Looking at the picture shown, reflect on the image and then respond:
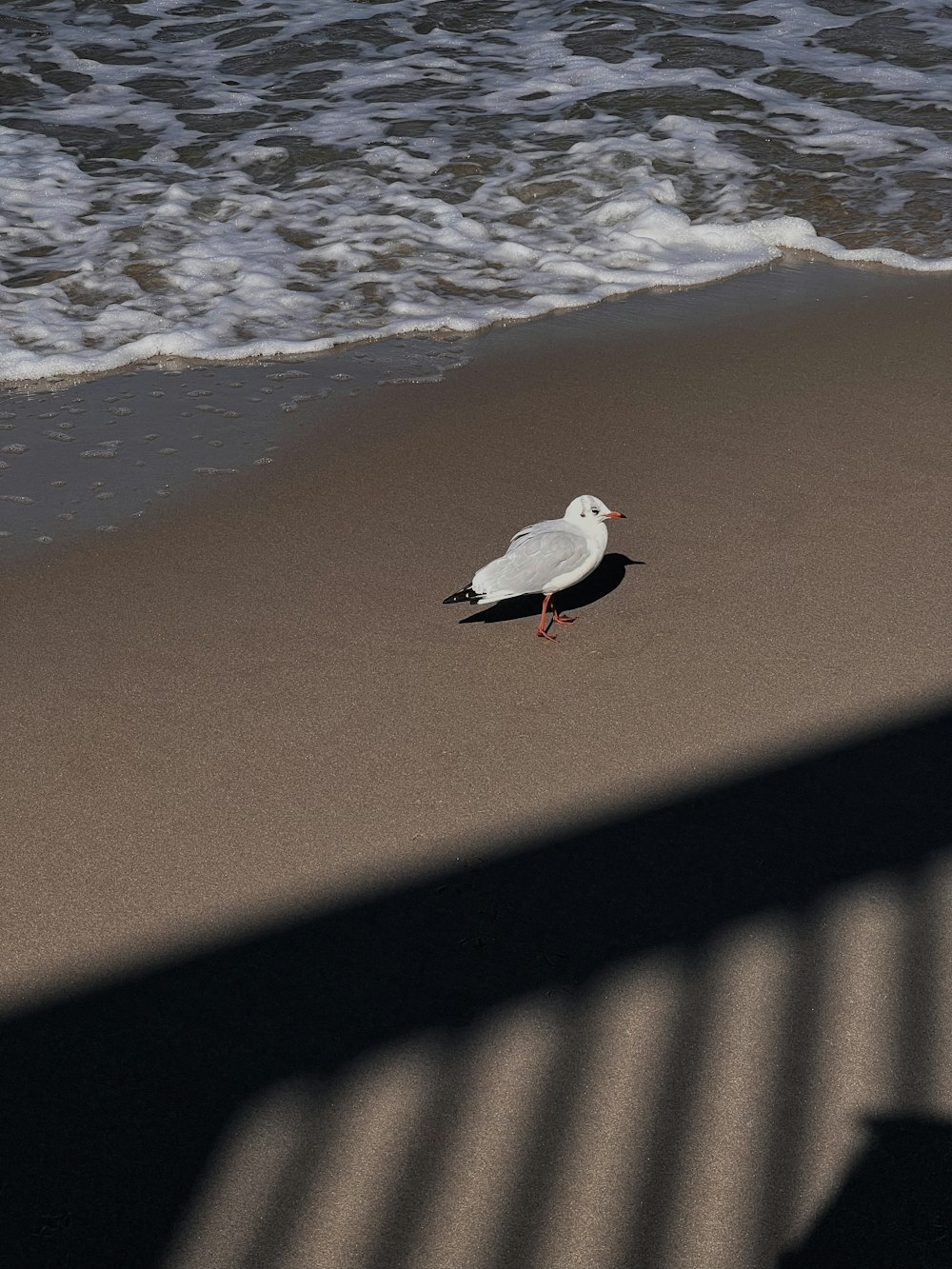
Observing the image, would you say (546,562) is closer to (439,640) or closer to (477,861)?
(439,640)

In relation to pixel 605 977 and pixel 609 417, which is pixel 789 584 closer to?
pixel 609 417

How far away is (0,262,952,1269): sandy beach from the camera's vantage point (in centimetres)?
209

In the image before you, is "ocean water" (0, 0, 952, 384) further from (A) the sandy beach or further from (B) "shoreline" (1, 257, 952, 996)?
(A) the sandy beach

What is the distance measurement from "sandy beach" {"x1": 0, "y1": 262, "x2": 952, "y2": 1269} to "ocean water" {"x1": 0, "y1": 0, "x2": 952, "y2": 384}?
1.69 meters

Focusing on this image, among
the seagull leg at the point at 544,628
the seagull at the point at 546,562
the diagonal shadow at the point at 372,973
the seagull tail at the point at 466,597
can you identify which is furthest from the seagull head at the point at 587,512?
the diagonal shadow at the point at 372,973

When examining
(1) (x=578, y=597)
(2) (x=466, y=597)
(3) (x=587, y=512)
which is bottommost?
(1) (x=578, y=597)

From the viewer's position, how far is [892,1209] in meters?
2.00

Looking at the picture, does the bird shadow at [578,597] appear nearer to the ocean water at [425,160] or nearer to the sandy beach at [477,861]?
the sandy beach at [477,861]

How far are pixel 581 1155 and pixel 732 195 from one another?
5.74m

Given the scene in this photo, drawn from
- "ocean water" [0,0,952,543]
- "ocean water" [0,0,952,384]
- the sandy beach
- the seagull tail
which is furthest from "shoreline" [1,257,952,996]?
"ocean water" [0,0,952,384]

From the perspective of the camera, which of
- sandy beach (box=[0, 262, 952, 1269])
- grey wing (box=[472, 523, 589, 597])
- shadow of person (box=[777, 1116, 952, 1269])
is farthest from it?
grey wing (box=[472, 523, 589, 597])

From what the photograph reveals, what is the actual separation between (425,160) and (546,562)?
477 cm

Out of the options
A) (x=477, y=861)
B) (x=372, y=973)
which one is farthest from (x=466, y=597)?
(x=372, y=973)

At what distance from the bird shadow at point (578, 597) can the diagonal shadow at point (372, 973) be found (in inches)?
35.9
